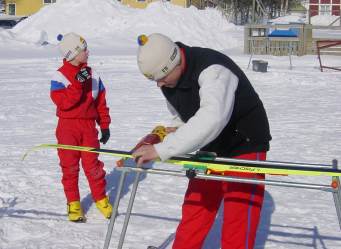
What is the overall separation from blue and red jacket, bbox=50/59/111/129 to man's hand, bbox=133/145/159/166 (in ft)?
6.68

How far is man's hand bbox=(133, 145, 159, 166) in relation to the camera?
3158 millimetres

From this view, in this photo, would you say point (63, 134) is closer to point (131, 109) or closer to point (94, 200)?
point (94, 200)

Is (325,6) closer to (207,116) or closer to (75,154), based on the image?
(75,154)

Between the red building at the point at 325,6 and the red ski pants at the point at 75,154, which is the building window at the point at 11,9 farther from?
the red ski pants at the point at 75,154

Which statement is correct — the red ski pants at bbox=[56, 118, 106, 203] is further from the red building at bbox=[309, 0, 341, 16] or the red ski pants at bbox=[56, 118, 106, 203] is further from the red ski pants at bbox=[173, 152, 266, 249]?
the red building at bbox=[309, 0, 341, 16]

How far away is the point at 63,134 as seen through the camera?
518 cm

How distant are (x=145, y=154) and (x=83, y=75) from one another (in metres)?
2.12

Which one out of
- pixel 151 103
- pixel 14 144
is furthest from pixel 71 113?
pixel 151 103

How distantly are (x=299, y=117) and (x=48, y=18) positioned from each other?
20.5 meters

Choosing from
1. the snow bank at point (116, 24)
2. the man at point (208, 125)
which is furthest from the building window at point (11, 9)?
the man at point (208, 125)

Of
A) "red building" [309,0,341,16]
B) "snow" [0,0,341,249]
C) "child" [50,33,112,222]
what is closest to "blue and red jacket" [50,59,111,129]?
"child" [50,33,112,222]

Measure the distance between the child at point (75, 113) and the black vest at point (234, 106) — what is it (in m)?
1.72

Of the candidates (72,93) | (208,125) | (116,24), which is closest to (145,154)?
(208,125)

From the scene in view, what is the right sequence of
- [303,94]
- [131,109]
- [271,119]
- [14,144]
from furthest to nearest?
[303,94] → [131,109] → [271,119] → [14,144]
